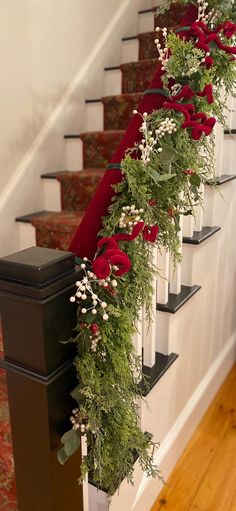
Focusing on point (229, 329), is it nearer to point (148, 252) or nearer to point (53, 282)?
point (148, 252)

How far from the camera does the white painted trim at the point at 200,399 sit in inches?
61.7

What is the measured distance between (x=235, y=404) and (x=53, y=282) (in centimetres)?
179

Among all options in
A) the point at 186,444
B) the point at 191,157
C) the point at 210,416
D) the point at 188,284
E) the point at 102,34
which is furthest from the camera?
the point at 102,34

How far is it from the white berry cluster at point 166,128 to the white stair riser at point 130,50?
2.26m

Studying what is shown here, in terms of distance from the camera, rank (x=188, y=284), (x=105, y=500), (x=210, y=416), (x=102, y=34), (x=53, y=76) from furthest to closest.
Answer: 1. (x=102, y=34)
2. (x=53, y=76)
3. (x=210, y=416)
4. (x=188, y=284)
5. (x=105, y=500)

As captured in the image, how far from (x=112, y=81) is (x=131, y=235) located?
2251 millimetres

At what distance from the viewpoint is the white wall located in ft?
6.56

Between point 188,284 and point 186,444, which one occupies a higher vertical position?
point 188,284

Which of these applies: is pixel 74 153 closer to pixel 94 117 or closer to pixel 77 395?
pixel 94 117

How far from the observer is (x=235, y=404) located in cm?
217

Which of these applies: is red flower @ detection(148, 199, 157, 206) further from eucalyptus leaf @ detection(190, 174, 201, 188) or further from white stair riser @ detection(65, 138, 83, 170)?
white stair riser @ detection(65, 138, 83, 170)

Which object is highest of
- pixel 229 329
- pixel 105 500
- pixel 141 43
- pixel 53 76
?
pixel 141 43

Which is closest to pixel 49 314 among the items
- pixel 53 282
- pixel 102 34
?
pixel 53 282

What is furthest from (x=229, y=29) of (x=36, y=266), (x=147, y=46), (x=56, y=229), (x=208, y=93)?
(x=147, y=46)
